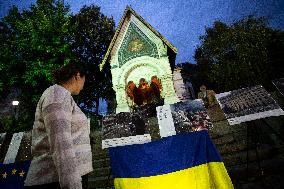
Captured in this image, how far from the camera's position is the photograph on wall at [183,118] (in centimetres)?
640

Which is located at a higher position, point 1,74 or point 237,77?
point 1,74

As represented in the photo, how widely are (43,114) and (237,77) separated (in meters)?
21.1

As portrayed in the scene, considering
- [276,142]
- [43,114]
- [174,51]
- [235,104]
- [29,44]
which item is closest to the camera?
[43,114]

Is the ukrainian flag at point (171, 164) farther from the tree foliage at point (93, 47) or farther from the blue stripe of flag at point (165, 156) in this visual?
the tree foliage at point (93, 47)

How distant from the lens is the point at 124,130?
6.76 metres

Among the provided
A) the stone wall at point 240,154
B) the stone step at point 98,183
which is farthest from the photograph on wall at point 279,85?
the stone step at point 98,183

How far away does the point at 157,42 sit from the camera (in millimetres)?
17422

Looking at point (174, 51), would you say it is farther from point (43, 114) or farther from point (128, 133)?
point (43, 114)

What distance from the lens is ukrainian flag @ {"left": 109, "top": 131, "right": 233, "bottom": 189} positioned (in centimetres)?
471

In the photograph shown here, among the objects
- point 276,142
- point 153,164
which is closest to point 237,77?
point 276,142

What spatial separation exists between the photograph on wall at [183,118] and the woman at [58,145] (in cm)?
398

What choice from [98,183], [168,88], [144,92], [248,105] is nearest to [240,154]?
[248,105]

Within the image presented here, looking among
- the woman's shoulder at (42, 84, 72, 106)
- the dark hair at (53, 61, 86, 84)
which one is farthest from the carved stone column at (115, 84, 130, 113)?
the woman's shoulder at (42, 84, 72, 106)

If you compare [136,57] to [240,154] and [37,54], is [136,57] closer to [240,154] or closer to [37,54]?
[37,54]
